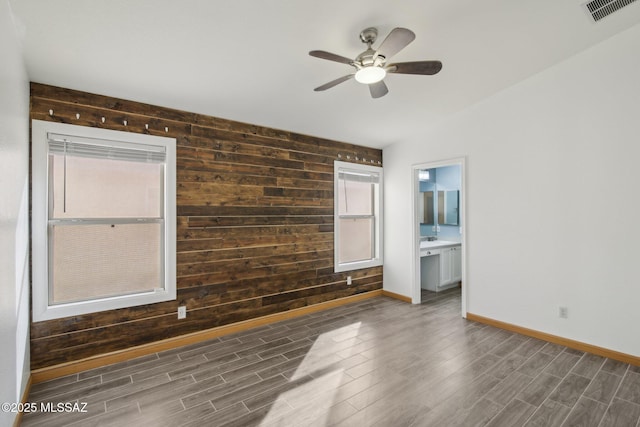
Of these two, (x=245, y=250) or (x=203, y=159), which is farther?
(x=245, y=250)

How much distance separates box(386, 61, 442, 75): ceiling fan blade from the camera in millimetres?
2236

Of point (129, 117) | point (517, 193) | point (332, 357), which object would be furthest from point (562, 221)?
point (129, 117)

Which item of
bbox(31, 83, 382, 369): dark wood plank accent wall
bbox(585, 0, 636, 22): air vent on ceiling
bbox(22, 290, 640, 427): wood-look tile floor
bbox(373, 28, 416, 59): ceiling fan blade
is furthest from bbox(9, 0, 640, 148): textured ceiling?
bbox(22, 290, 640, 427): wood-look tile floor

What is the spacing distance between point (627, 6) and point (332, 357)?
4082mm

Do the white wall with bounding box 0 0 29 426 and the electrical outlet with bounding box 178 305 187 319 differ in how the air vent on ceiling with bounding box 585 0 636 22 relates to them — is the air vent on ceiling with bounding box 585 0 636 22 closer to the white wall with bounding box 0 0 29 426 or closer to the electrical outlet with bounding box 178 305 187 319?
the white wall with bounding box 0 0 29 426

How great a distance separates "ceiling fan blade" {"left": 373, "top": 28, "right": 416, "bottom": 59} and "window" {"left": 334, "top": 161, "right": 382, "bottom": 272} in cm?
267

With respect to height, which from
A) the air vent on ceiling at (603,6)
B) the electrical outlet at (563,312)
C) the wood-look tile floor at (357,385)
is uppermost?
the air vent on ceiling at (603,6)

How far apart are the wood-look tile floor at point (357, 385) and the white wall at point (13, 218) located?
57 cm

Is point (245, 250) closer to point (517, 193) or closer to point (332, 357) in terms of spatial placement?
point (332, 357)

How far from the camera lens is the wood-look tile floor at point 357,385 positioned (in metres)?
2.19

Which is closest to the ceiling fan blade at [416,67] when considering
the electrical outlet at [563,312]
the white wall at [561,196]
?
the white wall at [561,196]

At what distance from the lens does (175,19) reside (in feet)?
6.82

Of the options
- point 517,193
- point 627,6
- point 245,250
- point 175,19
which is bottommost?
point 245,250

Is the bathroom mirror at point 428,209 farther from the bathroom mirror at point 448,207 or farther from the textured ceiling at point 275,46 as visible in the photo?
the textured ceiling at point 275,46
